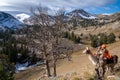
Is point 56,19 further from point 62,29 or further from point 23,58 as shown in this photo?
point 23,58

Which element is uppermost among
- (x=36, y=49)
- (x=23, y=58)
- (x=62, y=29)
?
(x=62, y=29)

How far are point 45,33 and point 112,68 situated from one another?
22.7 m

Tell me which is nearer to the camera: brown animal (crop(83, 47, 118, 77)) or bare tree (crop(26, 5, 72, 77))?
brown animal (crop(83, 47, 118, 77))

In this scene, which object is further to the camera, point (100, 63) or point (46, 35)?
point (46, 35)

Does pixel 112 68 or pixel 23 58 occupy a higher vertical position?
pixel 112 68

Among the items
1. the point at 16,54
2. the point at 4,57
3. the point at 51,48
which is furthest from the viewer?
the point at 16,54

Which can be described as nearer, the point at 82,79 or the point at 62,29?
the point at 82,79

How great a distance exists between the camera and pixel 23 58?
150750mm

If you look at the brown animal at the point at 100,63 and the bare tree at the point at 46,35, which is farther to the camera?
the bare tree at the point at 46,35

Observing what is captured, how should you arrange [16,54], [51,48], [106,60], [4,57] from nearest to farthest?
[106,60] → [51,48] → [4,57] → [16,54]

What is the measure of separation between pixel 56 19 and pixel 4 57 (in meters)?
34.0

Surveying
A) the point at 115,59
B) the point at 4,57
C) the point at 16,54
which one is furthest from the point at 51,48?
the point at 16,54

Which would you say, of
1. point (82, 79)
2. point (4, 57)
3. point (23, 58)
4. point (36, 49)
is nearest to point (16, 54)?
point (23, 58)

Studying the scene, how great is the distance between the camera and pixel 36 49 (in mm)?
36781
